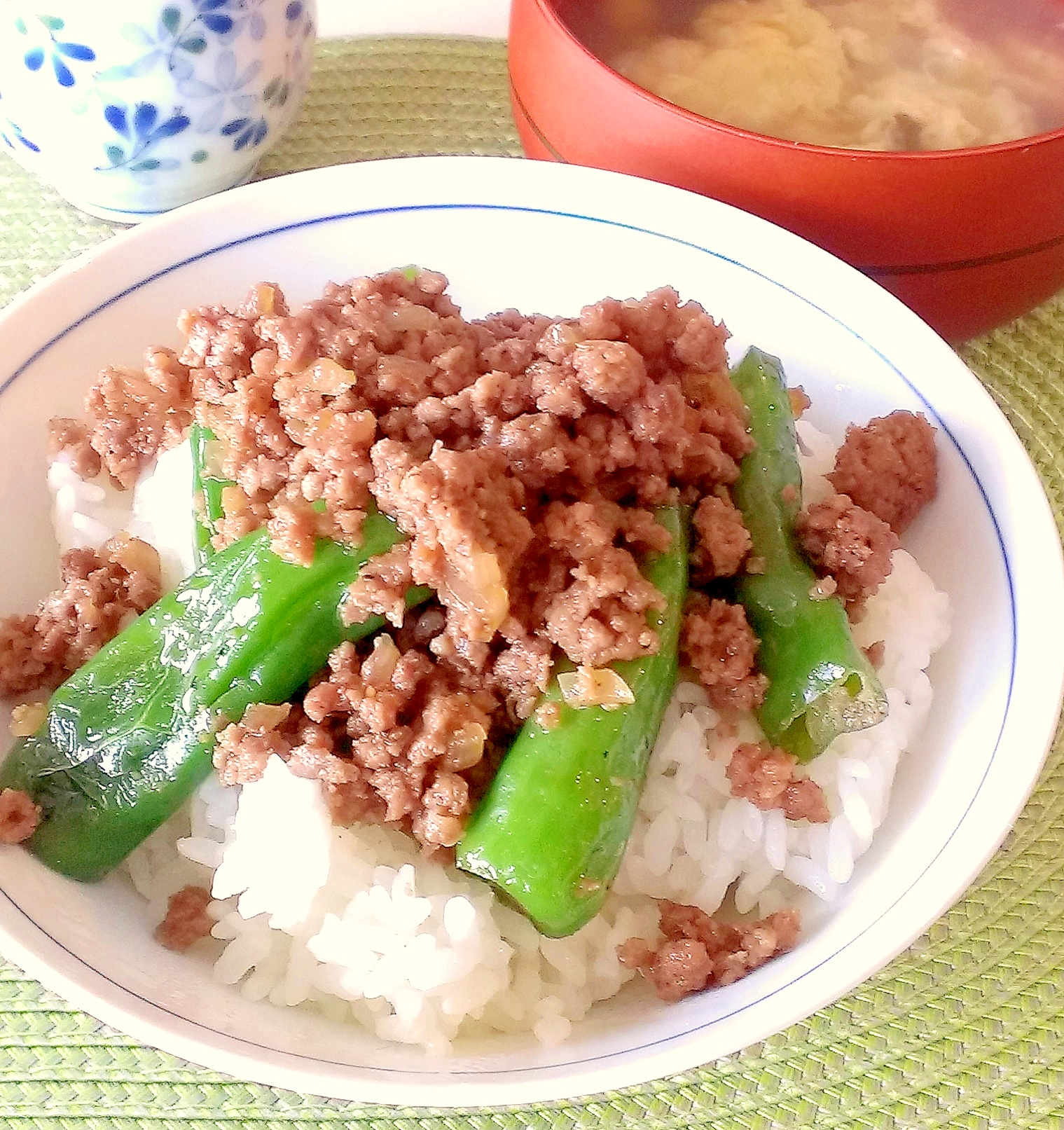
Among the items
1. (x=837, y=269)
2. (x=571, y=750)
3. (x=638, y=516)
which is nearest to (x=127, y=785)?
(x=571, y=750)

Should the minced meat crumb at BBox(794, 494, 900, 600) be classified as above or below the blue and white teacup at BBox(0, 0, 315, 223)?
below

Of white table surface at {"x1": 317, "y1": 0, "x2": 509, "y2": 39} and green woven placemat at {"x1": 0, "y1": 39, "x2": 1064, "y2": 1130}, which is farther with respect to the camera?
white table surface at {"x1": 317, "y1": 0, "x2": 509, "y2": 39}

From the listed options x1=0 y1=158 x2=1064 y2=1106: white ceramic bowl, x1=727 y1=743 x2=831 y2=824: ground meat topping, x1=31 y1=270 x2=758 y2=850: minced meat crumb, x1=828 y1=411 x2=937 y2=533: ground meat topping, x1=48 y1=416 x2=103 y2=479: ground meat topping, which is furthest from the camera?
x1=48 y1=416 x2=103 y2=479: ground meat topping

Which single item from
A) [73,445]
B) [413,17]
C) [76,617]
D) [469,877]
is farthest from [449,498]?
[413,17]

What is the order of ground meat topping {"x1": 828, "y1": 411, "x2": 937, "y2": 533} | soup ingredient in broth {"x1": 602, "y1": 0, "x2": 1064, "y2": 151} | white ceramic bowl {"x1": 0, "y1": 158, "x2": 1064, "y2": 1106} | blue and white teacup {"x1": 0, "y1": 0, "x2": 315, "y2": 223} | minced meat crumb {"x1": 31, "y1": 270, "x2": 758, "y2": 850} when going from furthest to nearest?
soup ingredient in broth {"x1": 602, "y1": 0, "x2": 1064, "y2": 151} < blue and white teacup {"x1": 0, "y1": 0, "x2": 315, "y2": 223} < ground meat topping {"x1": 828, "y1": 411, "x2": 937, "y2": 533} < minced meat crumb {"x1": 31, "y1": 270, "x2": 758, "y2": 850} < white ceramic bowl {"x1": 0, "y1": 158, "x2": 1064, "y2": 1106}

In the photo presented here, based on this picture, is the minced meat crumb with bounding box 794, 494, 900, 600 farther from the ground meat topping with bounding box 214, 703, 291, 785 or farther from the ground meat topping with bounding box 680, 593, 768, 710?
the ground meat topping with bounding box 214, 703, 291, 785

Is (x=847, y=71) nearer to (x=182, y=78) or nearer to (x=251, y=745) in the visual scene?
(x=182, y=78)

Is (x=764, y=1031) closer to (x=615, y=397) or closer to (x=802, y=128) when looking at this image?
(x=615, y=397)

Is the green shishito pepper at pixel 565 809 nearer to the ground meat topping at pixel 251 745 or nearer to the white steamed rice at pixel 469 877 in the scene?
the white steamed rice at pixel 469 877

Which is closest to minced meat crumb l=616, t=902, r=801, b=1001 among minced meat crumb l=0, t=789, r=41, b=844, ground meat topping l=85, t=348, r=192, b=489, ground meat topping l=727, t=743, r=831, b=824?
ground meat topping l=727, t=743, r=831, b=824
